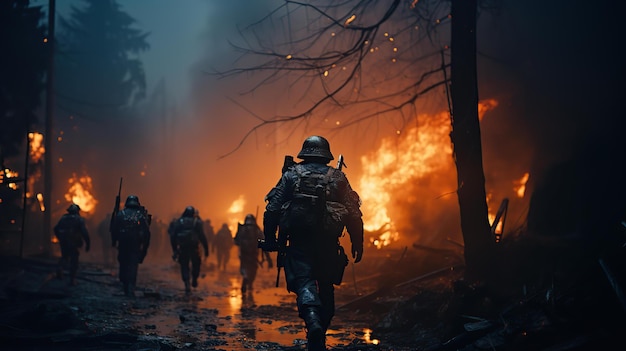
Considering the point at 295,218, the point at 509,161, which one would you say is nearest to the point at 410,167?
the point at 509,161

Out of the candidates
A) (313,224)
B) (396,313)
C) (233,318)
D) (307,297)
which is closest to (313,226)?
(313,224)

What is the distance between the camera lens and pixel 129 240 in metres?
10.3

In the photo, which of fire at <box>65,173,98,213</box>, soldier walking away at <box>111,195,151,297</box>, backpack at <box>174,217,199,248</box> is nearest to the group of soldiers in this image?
soldier walking away at <box>111,195,151,297</box>

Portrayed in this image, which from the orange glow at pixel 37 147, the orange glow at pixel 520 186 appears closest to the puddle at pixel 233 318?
the orange glow at pixel 520 186

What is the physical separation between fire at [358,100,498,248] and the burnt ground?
28.7 feet

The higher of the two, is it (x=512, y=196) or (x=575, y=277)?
(x=512, y=196)

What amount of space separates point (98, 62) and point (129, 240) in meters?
36.8

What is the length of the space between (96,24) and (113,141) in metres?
12.0

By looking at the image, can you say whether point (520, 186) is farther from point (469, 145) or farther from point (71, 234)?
point (71, 234)

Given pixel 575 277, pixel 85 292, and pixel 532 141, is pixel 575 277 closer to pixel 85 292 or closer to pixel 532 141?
pixel 85 292

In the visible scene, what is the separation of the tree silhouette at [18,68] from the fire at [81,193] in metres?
19.0

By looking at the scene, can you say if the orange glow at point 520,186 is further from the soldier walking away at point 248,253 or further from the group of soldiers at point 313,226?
the group of soldiers at point 313,226

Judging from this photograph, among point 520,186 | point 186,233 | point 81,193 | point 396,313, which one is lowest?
point 396,313

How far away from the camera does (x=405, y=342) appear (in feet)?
19.9
